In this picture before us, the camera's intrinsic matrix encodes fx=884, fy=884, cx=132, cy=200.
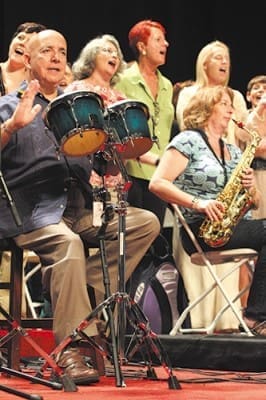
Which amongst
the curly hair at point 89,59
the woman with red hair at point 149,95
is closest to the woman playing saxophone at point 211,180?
the woman with red hair at point 149,95

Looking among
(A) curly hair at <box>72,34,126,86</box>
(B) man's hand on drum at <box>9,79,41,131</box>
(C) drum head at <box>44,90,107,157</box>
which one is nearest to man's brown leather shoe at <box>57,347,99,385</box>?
(C) drum head at <box>44,90,107,157</box>

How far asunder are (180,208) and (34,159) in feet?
3.90

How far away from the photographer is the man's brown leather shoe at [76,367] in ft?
9.80

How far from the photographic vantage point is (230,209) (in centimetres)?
412

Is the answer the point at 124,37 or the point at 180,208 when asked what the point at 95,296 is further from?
the point at 124,37

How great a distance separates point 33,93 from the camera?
2.94 meters

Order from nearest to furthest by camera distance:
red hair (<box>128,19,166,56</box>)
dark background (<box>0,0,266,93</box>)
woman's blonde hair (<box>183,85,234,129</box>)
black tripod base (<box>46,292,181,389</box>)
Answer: black tripod base (<box>46,292,181,389</box>)
woman's blonde hair (<box>183,85,234,129</box>)
red hair (<box>128,19,166,56</box>)
dark background (<box>0,0,266,93</box>)

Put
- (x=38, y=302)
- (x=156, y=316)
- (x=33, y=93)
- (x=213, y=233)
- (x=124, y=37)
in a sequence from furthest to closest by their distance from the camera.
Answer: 1. (x=124, y=37)
2. (x=38, y=302)
3. (x=156, y=316)
4. (x=213, y=233)
5. (x=33, y=93)

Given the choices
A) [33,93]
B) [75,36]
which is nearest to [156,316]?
[33,93]

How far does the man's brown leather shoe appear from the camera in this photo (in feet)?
9.80

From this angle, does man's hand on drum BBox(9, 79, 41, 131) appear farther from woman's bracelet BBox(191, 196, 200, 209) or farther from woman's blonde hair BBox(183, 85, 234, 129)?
woman's blonde hair BBox(183, 85, 234, 129)

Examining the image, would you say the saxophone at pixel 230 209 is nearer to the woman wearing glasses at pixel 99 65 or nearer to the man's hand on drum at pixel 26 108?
the woman wearing glasses at pixel 99 65

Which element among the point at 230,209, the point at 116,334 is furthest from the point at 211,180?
the point at 116,334

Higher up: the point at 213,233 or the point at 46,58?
the point at 46,58
